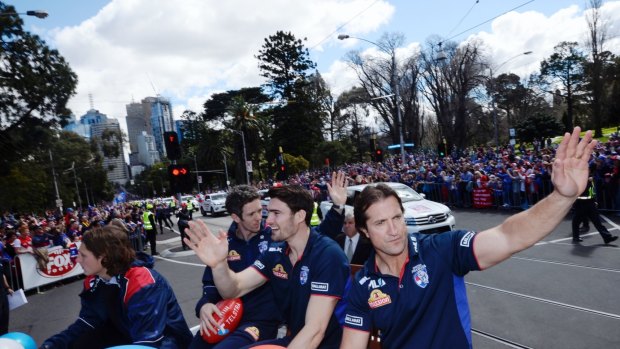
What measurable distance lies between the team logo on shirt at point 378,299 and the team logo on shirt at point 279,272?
902 millimetres

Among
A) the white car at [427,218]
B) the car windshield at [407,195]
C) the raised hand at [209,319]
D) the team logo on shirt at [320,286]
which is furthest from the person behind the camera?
the car windshield at [407,195]

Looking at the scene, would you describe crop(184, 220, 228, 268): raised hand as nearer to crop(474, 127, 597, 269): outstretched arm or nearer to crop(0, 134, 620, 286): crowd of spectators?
crop(474, 127, 597, 269): outstretched arm

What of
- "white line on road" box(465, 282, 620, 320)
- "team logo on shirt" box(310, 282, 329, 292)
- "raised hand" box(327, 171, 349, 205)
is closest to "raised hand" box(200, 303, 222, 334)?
"team logo on shirt" box(310, 282, 329, 292)

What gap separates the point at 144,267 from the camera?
308 centimetres

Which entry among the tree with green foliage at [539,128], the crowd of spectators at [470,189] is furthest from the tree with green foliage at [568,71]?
the crowd of spectators at [470,189]

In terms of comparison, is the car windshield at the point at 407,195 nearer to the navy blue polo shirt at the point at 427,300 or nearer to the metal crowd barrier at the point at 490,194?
the metal crowd barrier at the point at 490,194

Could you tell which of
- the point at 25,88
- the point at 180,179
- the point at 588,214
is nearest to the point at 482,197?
the point at 588,214

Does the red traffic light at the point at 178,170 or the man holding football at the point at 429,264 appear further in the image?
the red traffic light at the point at 178,170

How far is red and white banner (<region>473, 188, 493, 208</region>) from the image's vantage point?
15758 mm

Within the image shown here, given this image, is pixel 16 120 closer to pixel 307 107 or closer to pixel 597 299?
pixel 597 299

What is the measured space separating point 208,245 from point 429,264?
1.35 m

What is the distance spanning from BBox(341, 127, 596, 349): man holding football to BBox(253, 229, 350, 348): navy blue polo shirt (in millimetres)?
291

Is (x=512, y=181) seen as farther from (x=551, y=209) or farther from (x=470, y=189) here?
(x=551, y=209)

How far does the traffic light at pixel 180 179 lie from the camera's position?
10.6 metres
